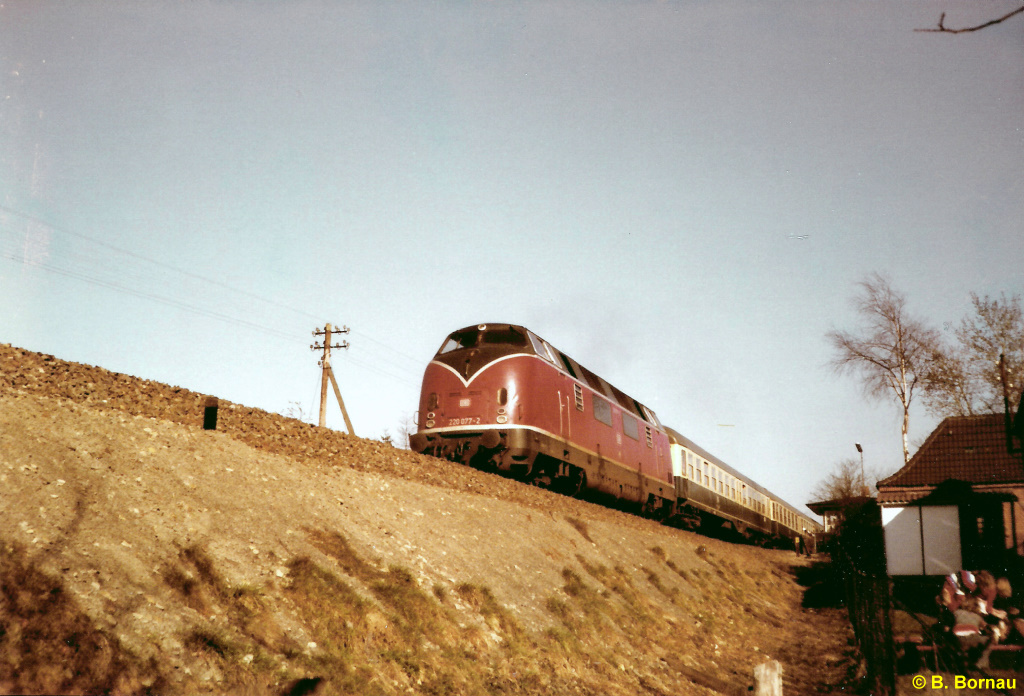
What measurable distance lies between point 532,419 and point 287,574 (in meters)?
9.16

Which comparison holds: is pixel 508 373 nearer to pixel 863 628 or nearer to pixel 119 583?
pixel 863 628

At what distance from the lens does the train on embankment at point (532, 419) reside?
17328 mm

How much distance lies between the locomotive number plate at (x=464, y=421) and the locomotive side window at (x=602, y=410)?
4.81 metres

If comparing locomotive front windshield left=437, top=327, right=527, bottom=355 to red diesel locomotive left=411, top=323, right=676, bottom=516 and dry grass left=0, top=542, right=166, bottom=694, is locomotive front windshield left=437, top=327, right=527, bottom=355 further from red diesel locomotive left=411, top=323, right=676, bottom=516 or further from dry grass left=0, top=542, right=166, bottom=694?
dry grass left=0, top=542, right=166, bottom=694

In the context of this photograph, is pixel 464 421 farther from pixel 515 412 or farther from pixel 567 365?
pixel 567 365

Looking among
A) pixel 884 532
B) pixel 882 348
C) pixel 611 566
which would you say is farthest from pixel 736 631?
pixel 882 348

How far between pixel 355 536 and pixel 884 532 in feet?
75.8

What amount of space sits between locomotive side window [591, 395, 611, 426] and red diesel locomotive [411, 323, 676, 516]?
0.04 meters

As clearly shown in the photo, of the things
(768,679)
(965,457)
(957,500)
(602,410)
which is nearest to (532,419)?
(602,410)

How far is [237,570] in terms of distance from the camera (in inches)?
336

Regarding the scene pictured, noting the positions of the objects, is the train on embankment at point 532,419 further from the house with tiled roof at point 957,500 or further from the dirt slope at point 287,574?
the house with tiled roof at point 957,500

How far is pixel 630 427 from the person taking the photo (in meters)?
24.0

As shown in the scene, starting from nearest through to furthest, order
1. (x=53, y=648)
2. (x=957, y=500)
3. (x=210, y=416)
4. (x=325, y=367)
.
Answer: (x=53, y=648), (x=210, y=416), (x=957, y=500), (x=325, y=367)

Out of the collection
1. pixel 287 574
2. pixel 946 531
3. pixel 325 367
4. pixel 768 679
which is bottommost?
pixel 768 679
